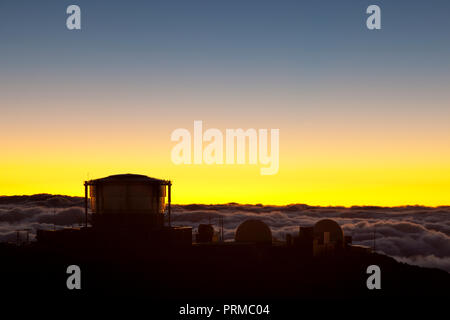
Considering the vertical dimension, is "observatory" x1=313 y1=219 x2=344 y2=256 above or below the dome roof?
below

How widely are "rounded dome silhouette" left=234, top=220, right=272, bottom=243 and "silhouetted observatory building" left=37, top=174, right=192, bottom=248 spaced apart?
37.0ft

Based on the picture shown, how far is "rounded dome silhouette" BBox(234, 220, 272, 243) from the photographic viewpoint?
→ 5928 cm

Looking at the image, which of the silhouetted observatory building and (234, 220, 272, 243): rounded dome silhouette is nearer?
the silhouetted observatory building

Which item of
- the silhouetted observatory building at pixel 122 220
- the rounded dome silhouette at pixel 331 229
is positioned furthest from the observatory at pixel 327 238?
the silhouetted observatory building at pixel 122 220

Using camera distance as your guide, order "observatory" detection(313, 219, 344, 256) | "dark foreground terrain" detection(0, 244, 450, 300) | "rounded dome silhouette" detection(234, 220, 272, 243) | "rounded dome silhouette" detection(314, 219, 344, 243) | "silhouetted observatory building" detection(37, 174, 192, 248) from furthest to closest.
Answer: "rounded dome silhouette" detection(314, 219, 344, 243) < "rounded dome silhouette" detection(234, 220, 272, 243) < "observatory" detection(313, 219, 344, 256) < "silhouetted observatory building" detection(37, 174, 192, 248) < "dark foreground terrain" detection(0, 244, 450, 300)

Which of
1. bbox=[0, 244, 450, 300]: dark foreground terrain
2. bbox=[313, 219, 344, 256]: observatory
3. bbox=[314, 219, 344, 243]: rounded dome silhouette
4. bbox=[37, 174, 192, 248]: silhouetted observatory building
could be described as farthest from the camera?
bbox=[314, 219, 344, 243]: rounded dome silhouette

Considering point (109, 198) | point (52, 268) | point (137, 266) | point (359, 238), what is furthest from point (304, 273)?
point (359, 238)

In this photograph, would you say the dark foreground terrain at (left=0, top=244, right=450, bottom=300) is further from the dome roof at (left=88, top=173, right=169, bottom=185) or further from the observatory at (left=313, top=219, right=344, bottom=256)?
the dome roof at (left=88, top=173, right=169, bottom=185)

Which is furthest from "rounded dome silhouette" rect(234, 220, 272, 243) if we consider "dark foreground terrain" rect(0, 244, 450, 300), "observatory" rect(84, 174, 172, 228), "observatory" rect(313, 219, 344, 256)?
"observatory" rect(84, 174, 172, 228)

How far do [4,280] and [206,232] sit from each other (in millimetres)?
22025

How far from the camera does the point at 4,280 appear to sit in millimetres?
42000

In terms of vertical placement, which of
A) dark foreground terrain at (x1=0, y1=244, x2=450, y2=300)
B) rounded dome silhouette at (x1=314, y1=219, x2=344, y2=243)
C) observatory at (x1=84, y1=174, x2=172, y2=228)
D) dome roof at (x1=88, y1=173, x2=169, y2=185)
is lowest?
dark foreground terrain at (x1=0, y1=244, x2=450, y2=300)

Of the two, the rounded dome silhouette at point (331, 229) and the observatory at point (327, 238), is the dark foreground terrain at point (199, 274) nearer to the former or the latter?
the observatory at point (327, 238)
